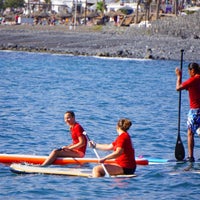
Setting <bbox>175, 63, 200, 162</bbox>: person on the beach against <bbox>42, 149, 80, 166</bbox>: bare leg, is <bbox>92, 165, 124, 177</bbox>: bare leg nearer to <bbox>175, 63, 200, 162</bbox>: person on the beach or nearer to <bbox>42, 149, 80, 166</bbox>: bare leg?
<bbox>42, 149, 80, 166</bbox>: bare leg

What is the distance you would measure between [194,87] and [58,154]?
2.99m

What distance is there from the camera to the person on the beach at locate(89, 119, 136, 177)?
15141mm

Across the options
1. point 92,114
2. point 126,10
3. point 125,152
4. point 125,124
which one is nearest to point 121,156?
point 125,152

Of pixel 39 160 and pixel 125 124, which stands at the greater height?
pixel 125 124

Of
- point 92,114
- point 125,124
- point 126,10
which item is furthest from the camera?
point 126,10

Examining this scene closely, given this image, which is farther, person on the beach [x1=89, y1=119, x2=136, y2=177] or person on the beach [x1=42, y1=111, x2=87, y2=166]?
person on the beach [x1=42, y1=111, x2=87, y2=166]

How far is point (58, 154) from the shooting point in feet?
54.3

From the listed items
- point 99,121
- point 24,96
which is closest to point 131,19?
point 24,96

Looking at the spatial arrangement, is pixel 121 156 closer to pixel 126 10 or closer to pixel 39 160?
pixel 39 160

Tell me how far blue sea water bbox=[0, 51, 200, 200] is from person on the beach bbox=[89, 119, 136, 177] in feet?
0.58

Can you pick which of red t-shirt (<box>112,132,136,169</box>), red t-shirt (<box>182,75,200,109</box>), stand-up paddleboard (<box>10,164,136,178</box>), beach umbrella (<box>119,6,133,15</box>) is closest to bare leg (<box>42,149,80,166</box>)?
stand-up paddleboard (<box>10,164,136,178</box>)

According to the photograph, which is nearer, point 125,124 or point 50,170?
point 125,124

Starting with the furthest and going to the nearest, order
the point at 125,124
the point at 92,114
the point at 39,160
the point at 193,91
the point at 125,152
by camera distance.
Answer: the point at 92,114 → the point at 39,160 → the point at 193,91 → the point at 125,152 → the point at 125,124

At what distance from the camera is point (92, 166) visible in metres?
16.7
